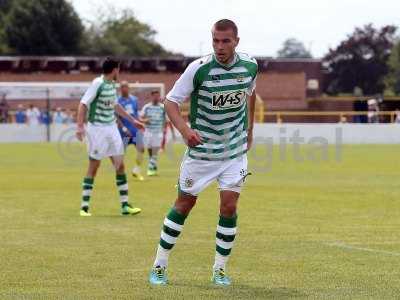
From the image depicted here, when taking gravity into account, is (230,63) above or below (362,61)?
above

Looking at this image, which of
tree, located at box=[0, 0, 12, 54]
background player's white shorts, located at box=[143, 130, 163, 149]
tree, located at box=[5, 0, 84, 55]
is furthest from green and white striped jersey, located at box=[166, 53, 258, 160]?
tree, located at box=[0, 0, 12, 54]

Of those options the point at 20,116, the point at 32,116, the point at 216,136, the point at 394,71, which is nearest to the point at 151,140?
the point at 216,136

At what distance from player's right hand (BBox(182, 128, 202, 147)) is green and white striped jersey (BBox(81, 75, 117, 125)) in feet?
23.1

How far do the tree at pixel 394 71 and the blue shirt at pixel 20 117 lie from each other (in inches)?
2448

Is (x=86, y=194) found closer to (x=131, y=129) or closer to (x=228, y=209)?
(x=228, y=209)

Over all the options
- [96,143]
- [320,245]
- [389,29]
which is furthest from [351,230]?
[389,29]

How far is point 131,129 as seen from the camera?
28078 mm

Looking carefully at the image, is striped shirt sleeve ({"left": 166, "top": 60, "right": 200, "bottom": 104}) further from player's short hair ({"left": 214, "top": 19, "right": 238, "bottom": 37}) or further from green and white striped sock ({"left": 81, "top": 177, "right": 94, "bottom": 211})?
green and white striped sock ({"left": 81, "top": 177, "right": 94, "bottom": 211})

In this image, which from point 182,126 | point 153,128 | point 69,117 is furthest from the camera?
point 69,117

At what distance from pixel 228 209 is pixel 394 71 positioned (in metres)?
106

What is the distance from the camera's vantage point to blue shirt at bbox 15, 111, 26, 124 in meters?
56.2

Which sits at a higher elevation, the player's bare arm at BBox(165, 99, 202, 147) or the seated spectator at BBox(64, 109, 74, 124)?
the player's bare arm at BBox(165, 99, 202, 147)

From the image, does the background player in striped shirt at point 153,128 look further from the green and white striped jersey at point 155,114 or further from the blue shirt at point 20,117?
the blue shirt at point 20,117

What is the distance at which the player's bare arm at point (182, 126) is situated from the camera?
30.1ft
